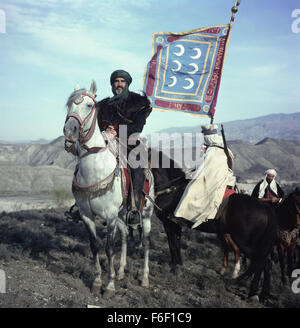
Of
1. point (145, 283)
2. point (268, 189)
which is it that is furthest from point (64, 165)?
point (145, 283)

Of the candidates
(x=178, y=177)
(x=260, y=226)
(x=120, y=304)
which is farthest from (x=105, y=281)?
(x=260, y=226)

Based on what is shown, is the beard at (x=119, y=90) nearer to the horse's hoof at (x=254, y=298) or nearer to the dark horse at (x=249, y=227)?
the dark horse at (x=249, y=227)

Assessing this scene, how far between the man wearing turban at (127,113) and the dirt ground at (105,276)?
171cm

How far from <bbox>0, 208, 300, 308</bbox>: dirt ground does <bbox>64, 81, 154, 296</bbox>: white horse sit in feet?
2.26

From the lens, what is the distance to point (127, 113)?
20.1 ft

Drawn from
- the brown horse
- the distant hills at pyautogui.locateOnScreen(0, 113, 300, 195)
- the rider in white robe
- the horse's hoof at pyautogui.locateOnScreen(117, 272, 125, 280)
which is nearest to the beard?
the rider in white robe

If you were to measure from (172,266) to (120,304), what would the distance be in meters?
2.32

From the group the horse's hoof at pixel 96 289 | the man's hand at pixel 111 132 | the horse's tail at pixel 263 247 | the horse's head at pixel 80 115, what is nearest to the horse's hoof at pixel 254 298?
the horse's tail at pixel 263 247

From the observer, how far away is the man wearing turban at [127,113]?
20.1ft

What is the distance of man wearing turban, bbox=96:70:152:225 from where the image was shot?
20.1 feet

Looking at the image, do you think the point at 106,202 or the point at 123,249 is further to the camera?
the point at 123,249

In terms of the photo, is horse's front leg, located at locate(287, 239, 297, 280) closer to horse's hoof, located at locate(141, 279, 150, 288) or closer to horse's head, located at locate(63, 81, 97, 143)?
horse's hoof, located at locate(141, 279, 150, 288)
